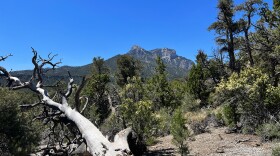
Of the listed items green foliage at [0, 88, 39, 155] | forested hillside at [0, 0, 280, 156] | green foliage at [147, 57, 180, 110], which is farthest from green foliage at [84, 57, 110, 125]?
green foliage at [0, 88, 39, 155]

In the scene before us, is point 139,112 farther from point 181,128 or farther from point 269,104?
point 269,104

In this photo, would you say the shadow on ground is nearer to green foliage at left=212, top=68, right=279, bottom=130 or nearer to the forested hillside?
the forested hillside

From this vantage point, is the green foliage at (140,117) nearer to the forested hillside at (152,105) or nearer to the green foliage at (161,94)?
the forested hillside at (152,105)

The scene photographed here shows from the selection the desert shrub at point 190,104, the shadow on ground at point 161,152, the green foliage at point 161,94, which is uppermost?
the green foliage at point 161,94

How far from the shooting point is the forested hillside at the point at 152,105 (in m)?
9.38

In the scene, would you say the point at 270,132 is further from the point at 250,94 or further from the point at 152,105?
the point at 152,105

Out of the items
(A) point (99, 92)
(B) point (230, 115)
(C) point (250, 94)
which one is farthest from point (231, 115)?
(A) point (99, 92)

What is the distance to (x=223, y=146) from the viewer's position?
1386 centimetres

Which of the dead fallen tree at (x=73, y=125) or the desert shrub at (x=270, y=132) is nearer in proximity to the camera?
the dead fallen tree at (x=73, y=125)

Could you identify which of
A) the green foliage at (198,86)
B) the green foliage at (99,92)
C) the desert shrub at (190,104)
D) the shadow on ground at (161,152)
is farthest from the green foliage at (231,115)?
the green foliage at (99,92)

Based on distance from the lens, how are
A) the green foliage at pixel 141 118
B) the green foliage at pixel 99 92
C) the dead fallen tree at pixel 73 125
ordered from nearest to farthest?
the dead fallen tree at pixel 73 125, the green foliage at pixel 141 118, the green foliage at pixel 99 92

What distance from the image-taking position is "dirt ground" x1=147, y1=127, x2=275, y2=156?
12367mm

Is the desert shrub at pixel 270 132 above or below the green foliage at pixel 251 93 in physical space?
below

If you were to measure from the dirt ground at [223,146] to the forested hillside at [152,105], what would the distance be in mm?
561
